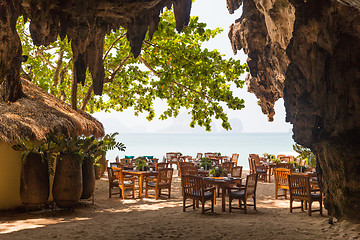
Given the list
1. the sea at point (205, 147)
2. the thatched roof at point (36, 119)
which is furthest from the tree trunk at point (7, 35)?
the sea at point (205, 147)

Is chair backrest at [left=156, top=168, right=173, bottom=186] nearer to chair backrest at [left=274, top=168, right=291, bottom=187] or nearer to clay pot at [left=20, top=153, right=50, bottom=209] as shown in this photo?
chair backrest at [left=274, top=168, right=291, bottom=187]

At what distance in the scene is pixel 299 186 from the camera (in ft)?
22.6

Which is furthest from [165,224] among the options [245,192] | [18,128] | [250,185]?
[18,128]

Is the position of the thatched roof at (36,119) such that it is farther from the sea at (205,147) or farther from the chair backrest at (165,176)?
the sea at (205,147)

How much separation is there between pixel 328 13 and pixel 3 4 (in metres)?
4.68

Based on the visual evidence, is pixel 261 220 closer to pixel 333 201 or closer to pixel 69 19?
pixel 333 201

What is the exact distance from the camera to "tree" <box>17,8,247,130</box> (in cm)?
852

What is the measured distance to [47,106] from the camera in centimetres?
832

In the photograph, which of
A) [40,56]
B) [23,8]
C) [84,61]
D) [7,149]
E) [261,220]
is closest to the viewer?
[23,8]

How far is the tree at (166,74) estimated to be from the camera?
8.52 metres

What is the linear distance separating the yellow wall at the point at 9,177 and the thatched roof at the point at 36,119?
629 millimetres

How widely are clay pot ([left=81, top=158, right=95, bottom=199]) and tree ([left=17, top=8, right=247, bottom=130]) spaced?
2798 millimetres

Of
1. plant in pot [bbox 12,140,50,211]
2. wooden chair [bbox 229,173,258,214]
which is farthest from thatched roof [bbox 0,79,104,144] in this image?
wooden chair [bbox 229,173,258,214]

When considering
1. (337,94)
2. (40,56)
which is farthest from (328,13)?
(40,56)
